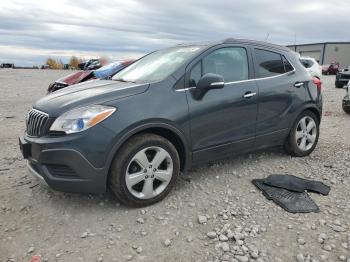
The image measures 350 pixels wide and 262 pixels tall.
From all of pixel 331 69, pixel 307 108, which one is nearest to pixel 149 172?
pixel 307 108

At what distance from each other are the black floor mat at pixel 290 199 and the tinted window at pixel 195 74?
56.7 inches

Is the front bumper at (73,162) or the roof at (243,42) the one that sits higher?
the roof at (243,42)

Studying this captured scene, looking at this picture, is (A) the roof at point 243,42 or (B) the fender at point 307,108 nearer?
(A) the roof at point 243,42

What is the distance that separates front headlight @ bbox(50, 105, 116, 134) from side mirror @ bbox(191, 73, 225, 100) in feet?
3.21

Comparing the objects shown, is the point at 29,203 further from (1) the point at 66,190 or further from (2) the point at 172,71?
(2) the point at 172,71

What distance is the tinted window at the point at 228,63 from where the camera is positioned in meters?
4.32

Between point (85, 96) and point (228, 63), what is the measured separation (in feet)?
5.96

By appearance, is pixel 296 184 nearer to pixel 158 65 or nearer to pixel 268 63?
pixel 268 63

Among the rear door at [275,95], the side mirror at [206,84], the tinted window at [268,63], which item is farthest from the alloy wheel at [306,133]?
the side mirror at [206,84]

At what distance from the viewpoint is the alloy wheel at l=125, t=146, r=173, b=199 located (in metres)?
3.67

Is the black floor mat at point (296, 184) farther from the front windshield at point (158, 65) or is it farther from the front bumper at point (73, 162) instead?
the front bumper at point (73, 162)

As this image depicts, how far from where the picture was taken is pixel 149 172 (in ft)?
12.3

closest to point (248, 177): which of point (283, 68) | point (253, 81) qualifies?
point (253, 81)

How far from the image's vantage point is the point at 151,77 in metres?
4.23
